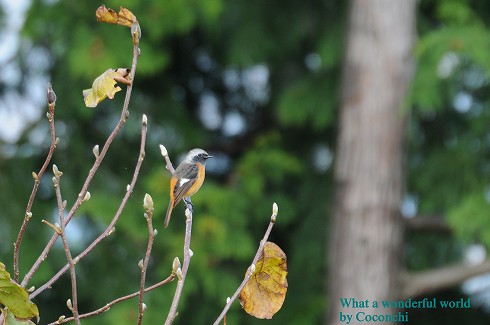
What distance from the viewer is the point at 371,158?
4906 mm

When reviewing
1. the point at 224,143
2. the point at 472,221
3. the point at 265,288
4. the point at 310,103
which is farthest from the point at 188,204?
the point at 224,143

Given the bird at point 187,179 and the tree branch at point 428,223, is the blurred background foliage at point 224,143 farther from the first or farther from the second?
the bird at point 187,179

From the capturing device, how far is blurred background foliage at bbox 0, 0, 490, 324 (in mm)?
4820

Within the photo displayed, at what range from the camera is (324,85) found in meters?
5.45

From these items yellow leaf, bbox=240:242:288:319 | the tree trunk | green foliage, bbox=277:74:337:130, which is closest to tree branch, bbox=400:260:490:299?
the tree trunk

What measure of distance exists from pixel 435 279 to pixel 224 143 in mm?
1977

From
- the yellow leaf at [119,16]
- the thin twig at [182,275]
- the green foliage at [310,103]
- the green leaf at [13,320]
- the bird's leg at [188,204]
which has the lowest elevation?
the green leaf at [13,320]

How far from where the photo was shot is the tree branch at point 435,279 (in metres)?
4.91

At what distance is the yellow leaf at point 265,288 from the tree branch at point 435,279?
3.77 metres

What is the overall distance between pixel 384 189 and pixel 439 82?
620mm

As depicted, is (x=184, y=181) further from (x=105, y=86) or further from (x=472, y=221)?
(x=472, y=221)

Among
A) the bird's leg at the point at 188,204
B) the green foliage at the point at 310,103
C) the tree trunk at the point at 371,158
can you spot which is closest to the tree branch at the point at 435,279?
the tree trunk at the point at 371,158

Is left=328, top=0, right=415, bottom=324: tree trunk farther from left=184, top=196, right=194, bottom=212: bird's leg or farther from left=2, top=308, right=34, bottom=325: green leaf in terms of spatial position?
left=2, top=308, right=34, bottom=325: green leaf

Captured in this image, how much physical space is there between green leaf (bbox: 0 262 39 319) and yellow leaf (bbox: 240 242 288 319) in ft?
0.92
